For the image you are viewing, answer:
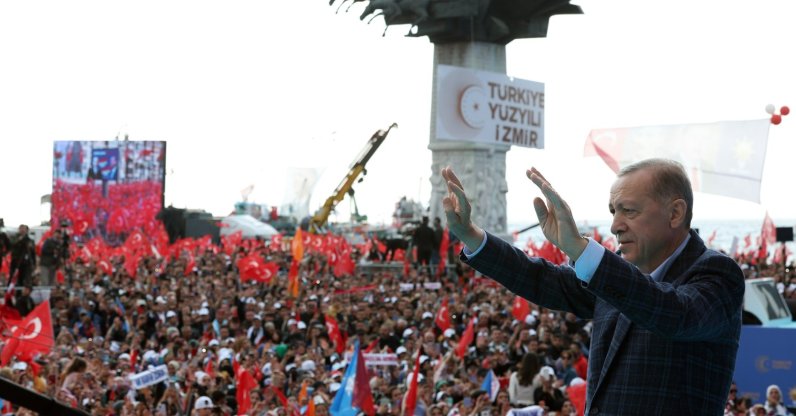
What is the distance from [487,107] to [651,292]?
28587 mm

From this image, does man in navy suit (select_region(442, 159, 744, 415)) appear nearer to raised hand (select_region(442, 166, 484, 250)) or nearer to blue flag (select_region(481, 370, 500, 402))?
raised hand (select_region(442, 166, 484, 250))

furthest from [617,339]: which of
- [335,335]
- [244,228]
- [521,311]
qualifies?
[244,228]

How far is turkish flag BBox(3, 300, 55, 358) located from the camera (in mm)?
13945

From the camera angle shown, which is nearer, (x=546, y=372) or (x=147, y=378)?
(x=147, y=378)

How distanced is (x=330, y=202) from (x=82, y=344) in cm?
3304

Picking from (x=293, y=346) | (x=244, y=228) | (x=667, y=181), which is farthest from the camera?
(x=244, y=228)

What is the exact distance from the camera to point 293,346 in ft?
57.0

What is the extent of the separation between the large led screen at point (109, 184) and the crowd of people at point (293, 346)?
21410 mm

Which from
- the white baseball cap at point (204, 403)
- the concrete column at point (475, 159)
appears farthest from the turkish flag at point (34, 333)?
the concrete column at point (475, 159)

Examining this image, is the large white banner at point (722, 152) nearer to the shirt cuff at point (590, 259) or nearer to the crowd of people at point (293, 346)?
the crowd of people at point (293, 346)

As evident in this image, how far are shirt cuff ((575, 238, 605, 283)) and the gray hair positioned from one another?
23cm

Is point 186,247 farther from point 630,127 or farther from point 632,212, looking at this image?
point 632,212

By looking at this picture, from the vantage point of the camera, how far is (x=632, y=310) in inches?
89.8

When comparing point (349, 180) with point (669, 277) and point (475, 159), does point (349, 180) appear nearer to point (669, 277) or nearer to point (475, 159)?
point (475, 159)
